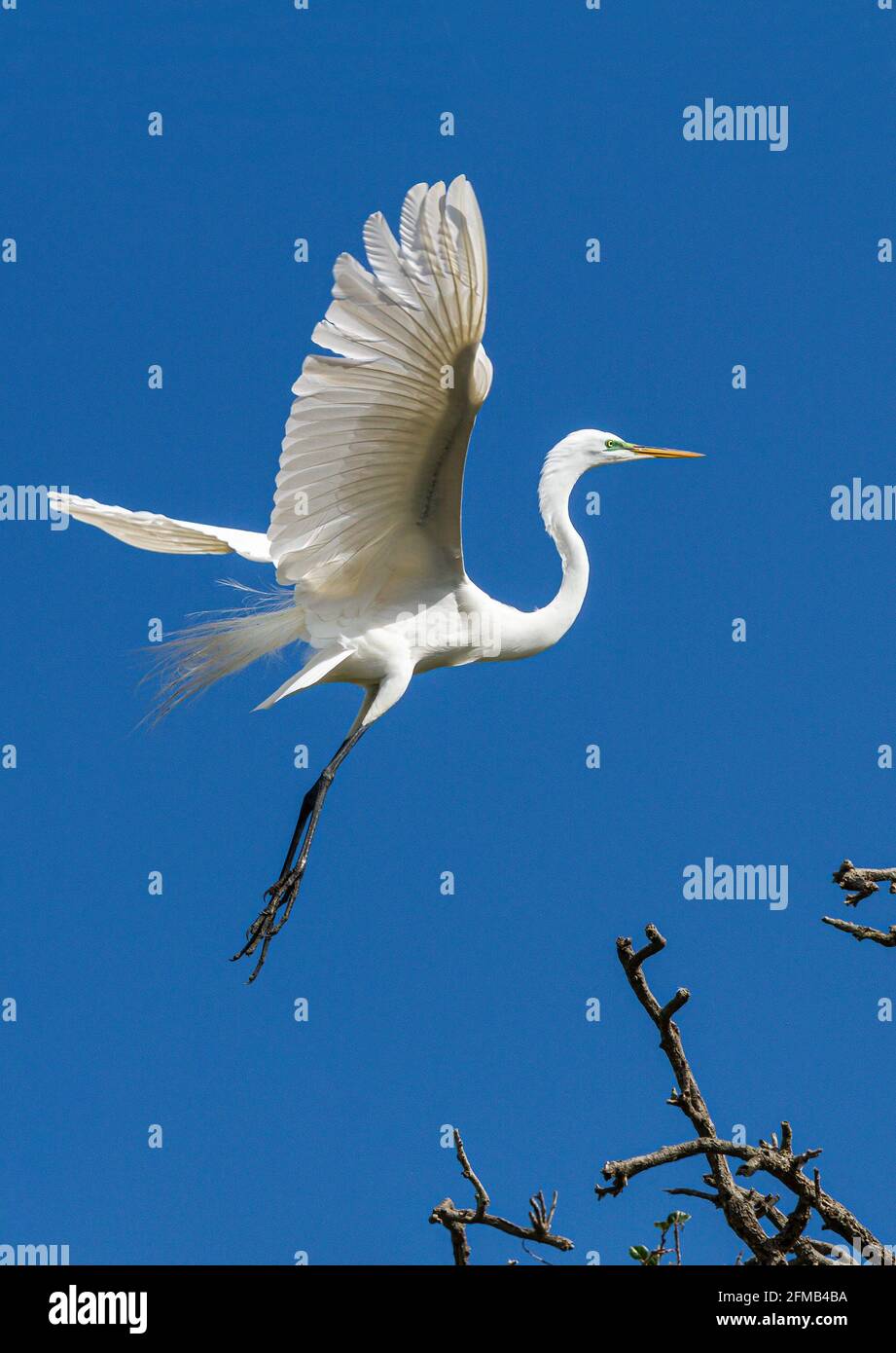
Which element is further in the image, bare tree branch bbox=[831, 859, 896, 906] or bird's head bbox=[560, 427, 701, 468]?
bird's head bbox=[560, 427, 701, 468]

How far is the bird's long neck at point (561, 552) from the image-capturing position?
27.5ft

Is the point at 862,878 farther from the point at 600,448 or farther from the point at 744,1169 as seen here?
the point at 600,448

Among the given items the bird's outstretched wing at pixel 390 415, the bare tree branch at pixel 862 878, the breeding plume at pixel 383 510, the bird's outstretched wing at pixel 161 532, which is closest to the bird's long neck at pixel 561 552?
the breeding plume at pixel 383 510

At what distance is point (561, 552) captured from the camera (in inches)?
333

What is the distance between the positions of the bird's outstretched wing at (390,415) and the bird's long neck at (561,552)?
2.38 ft

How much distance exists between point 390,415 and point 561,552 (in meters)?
1.92

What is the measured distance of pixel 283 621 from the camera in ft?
25.7

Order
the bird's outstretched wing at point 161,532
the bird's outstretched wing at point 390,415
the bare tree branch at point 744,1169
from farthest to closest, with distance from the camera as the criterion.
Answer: the bird's outstretched wing at point 161,532 → the bird's outstretched wing at point 390,415 → the bare tree branch at point 744,1169

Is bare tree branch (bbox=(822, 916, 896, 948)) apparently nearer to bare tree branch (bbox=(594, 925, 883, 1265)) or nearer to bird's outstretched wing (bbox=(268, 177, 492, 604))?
bare tree branch (bbox=(594, 925, 883, 1265))

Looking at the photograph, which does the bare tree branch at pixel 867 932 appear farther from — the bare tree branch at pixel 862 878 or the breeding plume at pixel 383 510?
the breeding plume at pixel 383 510

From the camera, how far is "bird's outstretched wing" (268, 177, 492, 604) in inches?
239

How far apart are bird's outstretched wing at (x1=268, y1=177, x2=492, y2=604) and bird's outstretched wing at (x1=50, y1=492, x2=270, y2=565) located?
1.88 feet

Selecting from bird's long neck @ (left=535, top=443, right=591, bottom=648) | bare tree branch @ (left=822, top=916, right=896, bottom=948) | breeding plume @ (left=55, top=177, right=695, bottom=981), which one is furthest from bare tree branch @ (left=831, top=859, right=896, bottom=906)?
bird's long neck @ (left=535, top=443, right=591, bottom=648)

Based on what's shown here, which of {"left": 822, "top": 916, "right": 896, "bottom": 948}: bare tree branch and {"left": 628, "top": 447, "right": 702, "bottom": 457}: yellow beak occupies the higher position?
{"left": 628, "top": 447, "right": 702, "bottom": 457}: yellow beak
